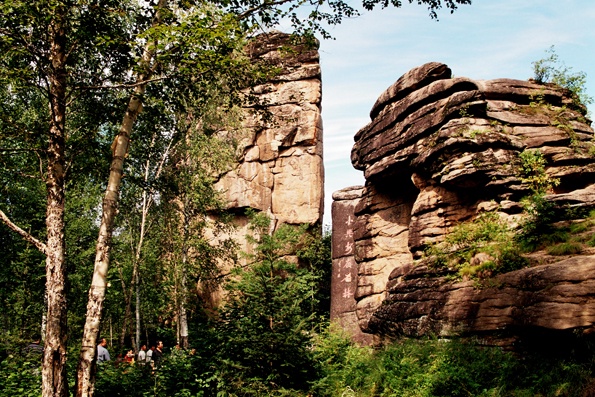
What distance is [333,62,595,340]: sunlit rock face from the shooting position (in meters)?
9.90

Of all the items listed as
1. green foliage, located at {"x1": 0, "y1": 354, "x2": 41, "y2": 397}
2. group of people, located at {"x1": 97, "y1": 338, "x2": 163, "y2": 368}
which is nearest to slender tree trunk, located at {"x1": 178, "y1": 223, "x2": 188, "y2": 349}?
group of people, located at {"x1": 97, "y1": 338, "x2": 163, "y2": 368}

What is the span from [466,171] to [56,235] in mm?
9772

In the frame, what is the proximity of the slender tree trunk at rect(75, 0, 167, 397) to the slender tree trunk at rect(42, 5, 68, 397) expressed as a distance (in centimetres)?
31

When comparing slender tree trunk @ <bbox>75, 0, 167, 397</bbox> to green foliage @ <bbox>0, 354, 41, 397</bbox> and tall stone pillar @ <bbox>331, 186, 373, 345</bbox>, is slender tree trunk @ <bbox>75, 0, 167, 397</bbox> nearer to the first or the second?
green foliage @ <bbox>0, 354, 41, 397</bbox>

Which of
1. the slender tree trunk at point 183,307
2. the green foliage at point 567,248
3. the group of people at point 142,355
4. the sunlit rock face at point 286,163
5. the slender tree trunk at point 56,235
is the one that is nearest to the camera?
the slender tree trunk at point 56,235

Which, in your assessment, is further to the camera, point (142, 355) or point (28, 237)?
point (142, 355)

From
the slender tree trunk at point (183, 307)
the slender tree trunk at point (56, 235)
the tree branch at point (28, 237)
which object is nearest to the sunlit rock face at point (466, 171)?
the slender tree trunk at point (183, 307)

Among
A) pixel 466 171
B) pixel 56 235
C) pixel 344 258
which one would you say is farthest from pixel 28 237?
pixel 344 258

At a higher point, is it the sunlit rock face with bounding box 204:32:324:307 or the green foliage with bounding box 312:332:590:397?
the sunlit rock face with bounding box 204:32:324:307

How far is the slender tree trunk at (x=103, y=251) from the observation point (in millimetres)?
8023

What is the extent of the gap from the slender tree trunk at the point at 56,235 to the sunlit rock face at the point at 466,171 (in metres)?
7.62

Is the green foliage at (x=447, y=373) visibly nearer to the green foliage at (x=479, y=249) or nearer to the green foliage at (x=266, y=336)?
the green foliage at (x=266, y=336)

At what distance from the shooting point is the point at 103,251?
8.66 meters

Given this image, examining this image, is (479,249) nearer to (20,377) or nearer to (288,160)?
(20,377)
